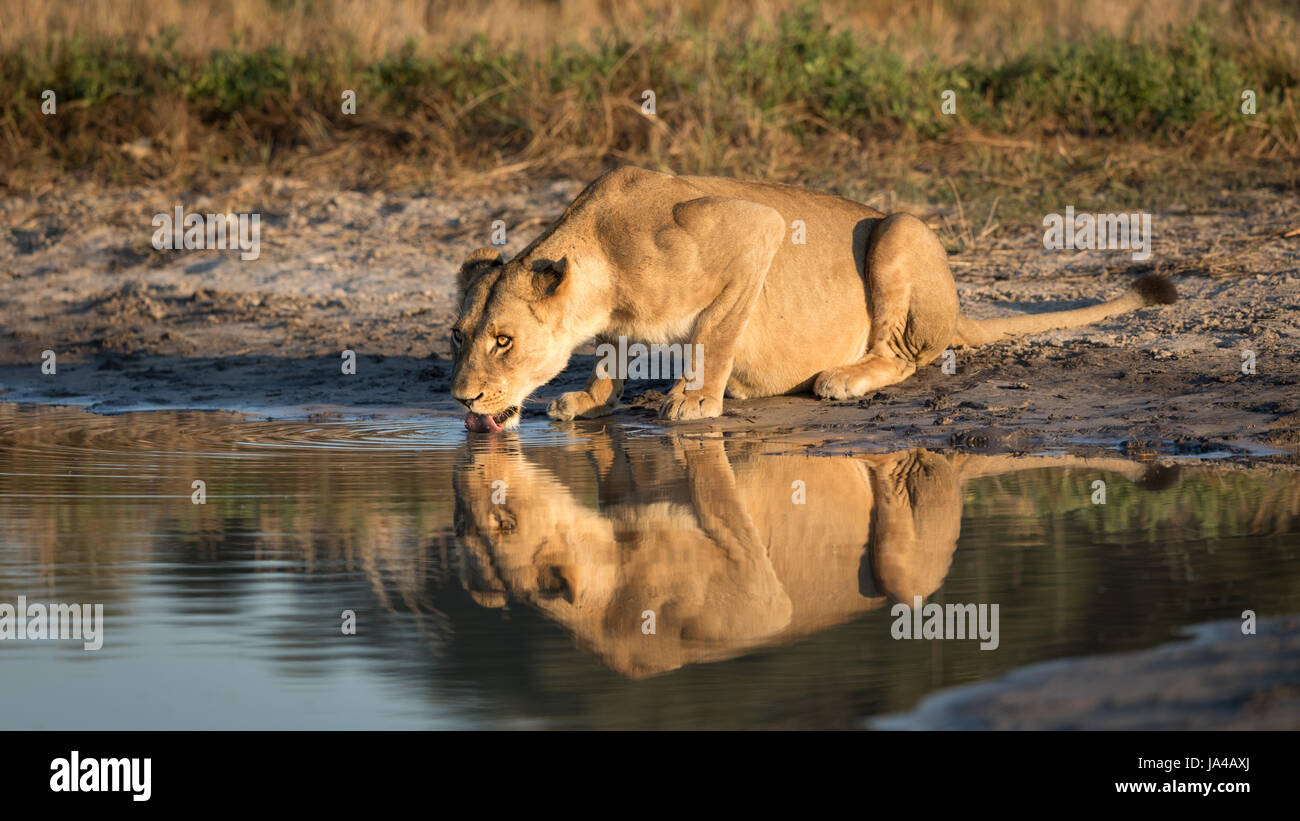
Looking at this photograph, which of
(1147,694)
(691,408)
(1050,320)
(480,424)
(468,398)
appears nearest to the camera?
(1147,694)

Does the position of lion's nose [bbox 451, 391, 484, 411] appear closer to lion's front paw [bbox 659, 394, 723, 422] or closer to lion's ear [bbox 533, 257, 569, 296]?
lion's ear [bbox 533, 257, 569, 296]

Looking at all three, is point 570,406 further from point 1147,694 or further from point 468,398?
point 1147,694

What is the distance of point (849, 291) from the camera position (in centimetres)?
771

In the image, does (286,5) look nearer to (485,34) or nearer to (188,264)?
(485,34)

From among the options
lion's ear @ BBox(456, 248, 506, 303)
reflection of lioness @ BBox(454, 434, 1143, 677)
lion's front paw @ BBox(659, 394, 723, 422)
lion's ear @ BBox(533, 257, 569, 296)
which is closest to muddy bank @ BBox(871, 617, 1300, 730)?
reflection of lioness @ BBox(454, 434, 1143, 677)

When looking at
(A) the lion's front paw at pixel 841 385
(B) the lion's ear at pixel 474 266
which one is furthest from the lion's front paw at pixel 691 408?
(B) the lion's ear at pixel 474 266

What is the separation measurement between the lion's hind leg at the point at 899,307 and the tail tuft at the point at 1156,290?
Answer: 0.98m

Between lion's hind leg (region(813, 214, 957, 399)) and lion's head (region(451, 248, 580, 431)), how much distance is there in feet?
4.80

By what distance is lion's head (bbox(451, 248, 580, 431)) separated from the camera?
6707 millimetres

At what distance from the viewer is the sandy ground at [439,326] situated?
7.03 m

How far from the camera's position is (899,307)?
25.4 feet

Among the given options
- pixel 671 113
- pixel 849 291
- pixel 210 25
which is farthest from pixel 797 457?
pixel 210 25

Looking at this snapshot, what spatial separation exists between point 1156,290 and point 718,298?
2.30 meters

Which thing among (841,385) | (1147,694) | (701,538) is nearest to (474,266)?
(841,385)
